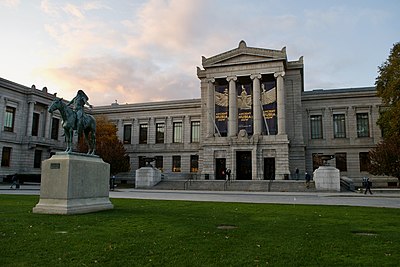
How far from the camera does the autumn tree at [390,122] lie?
35.8m

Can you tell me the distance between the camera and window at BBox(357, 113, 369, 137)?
168 ft

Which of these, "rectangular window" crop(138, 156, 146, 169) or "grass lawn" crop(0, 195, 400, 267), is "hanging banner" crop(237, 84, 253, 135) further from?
"grass lawn" crop(0, 195, 400, 267)

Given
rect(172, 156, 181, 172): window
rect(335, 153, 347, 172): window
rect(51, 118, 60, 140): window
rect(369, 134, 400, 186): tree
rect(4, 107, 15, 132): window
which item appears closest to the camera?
rect(369, 134, 400, 186): tree

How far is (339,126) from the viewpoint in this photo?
172 ft

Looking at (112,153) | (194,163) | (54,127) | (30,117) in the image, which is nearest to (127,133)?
(54,127)

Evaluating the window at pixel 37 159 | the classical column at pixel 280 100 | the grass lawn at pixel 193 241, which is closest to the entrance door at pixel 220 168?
the classical column at pixel 280 100

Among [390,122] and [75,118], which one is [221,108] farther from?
[75,118]

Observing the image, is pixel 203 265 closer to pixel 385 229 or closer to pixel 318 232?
pixel 318 232

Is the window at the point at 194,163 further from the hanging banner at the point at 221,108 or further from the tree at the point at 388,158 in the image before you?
the tree at the point at 388,158

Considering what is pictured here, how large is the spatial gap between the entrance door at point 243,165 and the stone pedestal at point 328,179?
13.1 meters

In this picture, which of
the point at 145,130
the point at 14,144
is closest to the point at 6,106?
the point at 14,144

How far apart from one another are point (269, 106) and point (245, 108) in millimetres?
3408

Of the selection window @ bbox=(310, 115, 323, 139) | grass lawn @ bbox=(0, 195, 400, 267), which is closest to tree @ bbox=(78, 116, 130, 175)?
window @ bbox=(310, 115, 323, 139)

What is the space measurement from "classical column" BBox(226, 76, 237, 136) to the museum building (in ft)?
0.46
